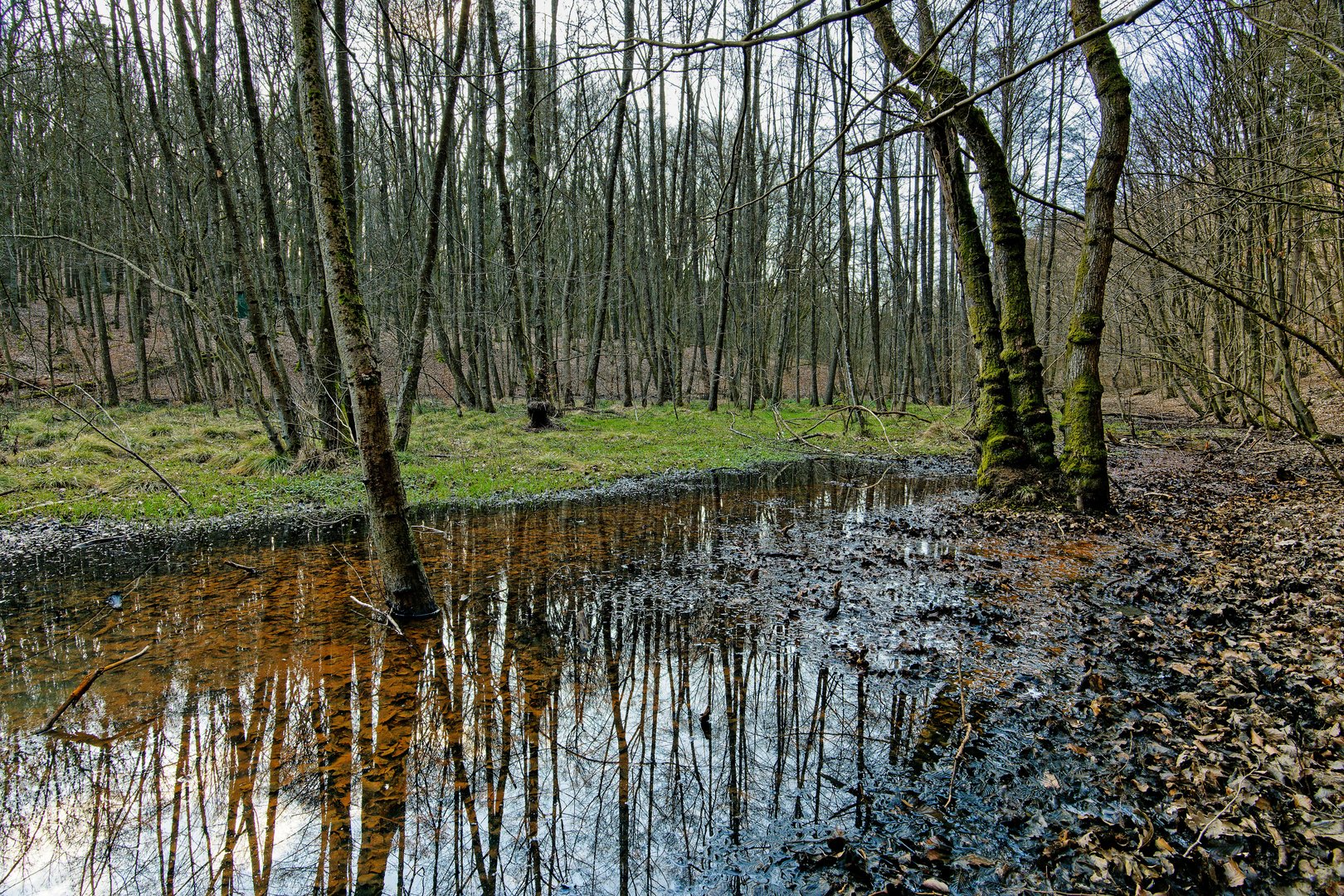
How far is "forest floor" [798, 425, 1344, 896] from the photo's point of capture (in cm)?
221

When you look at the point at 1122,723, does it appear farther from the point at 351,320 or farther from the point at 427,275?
the point at 427,275

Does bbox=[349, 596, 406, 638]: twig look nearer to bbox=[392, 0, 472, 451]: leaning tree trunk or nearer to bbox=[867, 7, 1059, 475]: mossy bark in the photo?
bbox=[392, 0, 472, 451]: leaning tree trunk

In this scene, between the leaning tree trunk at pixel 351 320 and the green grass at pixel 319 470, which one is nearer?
the leaning tree trunk at pixel 351 320

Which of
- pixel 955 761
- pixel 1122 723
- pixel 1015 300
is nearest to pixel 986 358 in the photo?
pixel 1015 300

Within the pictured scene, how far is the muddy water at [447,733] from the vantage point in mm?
2439

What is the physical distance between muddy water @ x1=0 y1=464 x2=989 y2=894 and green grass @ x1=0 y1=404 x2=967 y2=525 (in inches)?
64.4

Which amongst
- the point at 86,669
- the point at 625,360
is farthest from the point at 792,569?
the point at 625,360

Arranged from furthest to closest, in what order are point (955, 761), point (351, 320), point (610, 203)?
point (610, 203) → point (351, 320) → point (955, 761)

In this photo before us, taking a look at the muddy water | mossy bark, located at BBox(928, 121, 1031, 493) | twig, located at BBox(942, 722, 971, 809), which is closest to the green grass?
mossy bark, located at BBox(928, 121, 1031, 493)

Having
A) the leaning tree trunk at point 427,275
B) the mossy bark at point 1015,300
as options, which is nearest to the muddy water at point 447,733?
the mossy bark at point 1015,300

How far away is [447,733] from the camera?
3.27 meters

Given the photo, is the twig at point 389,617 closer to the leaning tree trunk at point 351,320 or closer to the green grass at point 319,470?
the leaning tree trunk at point 351,320

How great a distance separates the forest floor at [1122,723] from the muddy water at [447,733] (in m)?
0.23

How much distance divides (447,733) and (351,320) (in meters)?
2.82
